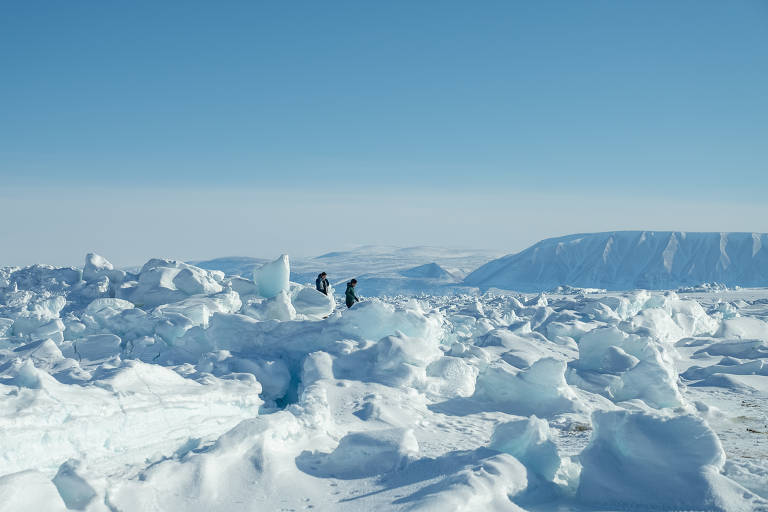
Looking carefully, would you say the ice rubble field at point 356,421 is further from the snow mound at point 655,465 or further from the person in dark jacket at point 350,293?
the person in dark jacket at point 350,293

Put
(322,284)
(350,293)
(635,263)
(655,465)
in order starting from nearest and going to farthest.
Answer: (655,465), (350,293), (322,284), (635,263)

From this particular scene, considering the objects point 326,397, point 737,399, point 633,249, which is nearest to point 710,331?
point 737,399

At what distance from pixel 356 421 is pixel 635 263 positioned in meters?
71.8

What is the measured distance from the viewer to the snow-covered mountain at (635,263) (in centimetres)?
6469

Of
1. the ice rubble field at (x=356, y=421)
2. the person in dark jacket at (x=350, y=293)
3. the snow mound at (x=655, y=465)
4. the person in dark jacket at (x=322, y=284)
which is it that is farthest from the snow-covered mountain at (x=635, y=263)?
the snow mound at (x=655, y=465)

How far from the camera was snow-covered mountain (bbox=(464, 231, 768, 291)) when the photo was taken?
212 feet

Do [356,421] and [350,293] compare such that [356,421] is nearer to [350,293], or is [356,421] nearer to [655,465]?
[655,465]

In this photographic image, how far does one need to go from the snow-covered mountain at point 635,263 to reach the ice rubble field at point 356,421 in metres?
57.2

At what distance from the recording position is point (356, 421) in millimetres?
5766

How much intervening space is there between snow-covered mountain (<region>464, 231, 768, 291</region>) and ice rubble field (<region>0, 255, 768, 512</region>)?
57.2 meters

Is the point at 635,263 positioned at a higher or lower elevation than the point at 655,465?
lower

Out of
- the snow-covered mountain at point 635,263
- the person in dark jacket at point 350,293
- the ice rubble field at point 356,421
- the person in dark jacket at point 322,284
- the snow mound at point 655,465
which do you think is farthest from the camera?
the snow-covered mountain at point 635,263

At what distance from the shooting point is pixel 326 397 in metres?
6.19

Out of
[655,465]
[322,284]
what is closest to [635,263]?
[322,284]
